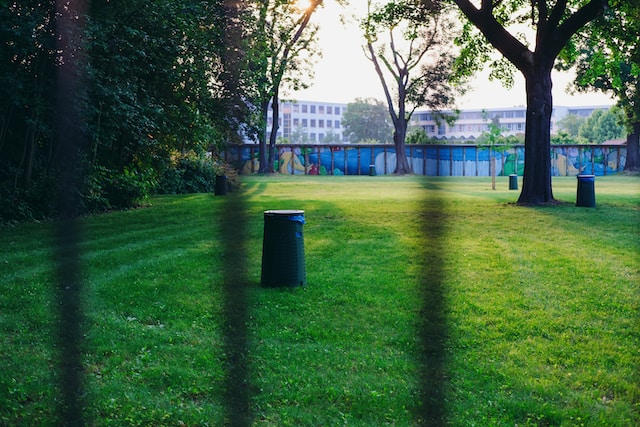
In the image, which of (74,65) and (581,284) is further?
(74,65)

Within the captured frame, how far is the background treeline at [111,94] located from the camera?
41.5 feet

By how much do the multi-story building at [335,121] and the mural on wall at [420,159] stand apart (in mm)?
75869

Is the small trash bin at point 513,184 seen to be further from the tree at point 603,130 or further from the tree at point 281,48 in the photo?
the tree at point 603,130

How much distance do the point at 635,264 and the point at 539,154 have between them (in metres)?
9.51

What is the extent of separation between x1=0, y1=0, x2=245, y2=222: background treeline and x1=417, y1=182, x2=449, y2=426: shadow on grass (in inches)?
297

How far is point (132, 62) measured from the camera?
49.6 ft

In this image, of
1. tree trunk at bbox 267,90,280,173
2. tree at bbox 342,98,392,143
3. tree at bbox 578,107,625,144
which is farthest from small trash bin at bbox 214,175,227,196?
tree at bbox 342,98,392,143

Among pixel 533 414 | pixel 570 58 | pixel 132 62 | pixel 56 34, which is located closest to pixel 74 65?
pixel 56 34

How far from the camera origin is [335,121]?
14762cm

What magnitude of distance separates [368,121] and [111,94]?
102 meters

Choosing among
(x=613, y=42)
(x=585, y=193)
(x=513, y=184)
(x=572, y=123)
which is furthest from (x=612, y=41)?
(x=572, y=123)

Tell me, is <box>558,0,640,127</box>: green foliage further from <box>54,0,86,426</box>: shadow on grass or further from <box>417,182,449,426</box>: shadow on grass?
<box>54,0,86,426</box>: shadow on grass

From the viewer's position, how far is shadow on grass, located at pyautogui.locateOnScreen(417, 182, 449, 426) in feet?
13.8

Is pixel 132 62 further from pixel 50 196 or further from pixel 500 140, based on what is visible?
pixel 500 140
